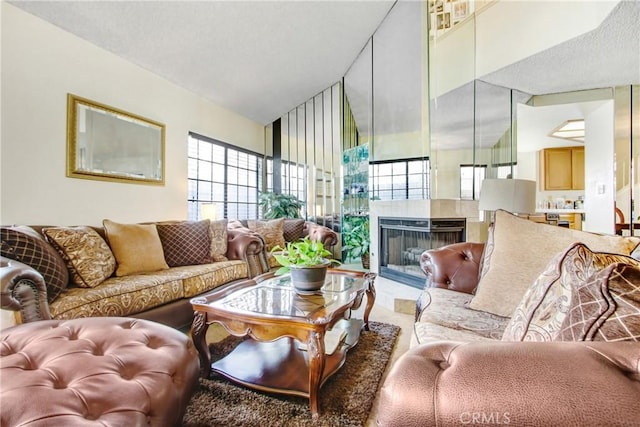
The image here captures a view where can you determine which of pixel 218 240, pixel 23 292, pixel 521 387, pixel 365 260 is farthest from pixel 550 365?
pixel 365 260

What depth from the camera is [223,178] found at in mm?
4809

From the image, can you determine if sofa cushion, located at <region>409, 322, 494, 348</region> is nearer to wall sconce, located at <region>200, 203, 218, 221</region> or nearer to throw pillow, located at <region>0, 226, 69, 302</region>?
throw pillow, located at <region>0, 226, 69, 302</region>

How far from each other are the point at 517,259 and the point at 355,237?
3.33m

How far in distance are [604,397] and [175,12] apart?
140 inches

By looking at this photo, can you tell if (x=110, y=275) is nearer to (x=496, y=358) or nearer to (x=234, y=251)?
(x=234, y=251)

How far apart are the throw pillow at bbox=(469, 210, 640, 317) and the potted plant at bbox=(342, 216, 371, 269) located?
3079 millimetres

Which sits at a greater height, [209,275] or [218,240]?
[218,240]

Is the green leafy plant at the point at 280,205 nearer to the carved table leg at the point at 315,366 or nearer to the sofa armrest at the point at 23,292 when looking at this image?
the sofa armrest at the point at 23,292

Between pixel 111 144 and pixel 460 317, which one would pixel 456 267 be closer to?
pixel 460 317

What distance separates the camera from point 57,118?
2.70m

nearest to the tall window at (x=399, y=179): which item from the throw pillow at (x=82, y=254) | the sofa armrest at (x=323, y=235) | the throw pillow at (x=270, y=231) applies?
the sofa armrest at (x=323, y=235)

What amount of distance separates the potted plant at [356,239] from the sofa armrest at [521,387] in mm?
4126

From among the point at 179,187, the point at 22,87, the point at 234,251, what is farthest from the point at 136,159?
the point at 234,251

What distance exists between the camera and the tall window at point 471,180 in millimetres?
3488
